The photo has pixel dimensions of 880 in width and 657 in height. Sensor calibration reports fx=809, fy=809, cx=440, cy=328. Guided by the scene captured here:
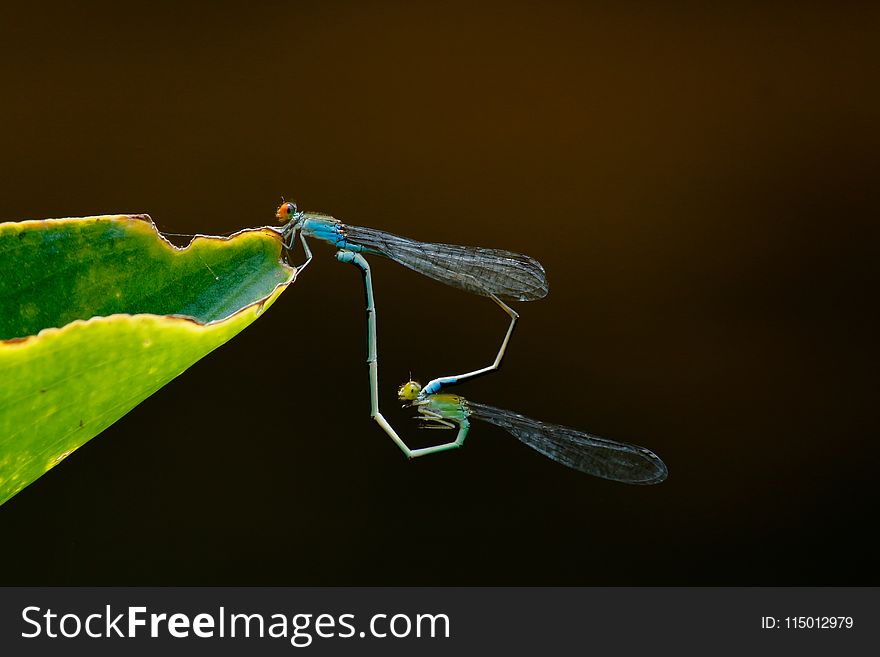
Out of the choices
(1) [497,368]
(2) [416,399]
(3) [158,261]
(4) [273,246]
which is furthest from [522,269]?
(3) [158,261]

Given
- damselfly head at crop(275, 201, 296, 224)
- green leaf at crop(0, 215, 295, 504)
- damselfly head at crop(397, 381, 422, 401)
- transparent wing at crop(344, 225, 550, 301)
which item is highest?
transparent wing at crop(344, 225, 550, 301)

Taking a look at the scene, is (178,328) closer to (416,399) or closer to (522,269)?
(416,399)

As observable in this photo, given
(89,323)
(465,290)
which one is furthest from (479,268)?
(89,323)

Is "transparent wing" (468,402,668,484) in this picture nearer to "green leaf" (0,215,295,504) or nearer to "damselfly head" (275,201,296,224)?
"damselfly head" (275,201,296,224)

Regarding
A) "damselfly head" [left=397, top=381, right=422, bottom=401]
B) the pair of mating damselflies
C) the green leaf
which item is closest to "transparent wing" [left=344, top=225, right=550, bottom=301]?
the pair of mating damselflies

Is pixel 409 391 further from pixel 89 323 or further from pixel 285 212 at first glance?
pixel 89 323

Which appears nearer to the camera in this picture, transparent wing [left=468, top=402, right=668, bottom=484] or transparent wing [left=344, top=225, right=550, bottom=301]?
transparent wing [left=344, top=225, right=550, bottom=301]

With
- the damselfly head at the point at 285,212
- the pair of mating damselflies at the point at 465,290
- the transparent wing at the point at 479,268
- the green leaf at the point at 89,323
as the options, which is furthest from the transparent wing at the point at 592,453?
the green leaf at the point at 89,323
